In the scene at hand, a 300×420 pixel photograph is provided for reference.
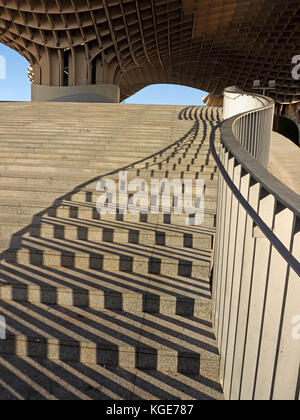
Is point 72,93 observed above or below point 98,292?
above

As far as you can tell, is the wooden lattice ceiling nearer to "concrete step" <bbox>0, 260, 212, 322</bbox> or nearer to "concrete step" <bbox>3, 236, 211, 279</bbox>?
"concrete step" <bbox>3, 236, 211, 279</bbox>

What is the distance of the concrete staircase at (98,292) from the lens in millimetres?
2793

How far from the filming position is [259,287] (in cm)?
182

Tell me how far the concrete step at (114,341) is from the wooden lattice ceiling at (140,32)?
31.9 meters

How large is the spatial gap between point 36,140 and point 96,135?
1477 mm

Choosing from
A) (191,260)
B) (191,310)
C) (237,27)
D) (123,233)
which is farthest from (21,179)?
(237,27)

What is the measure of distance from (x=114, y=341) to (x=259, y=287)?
5.01ft

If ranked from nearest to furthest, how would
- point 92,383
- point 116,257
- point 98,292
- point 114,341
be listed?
point 92,383 < point 114,341 < point 98,292 < point 116,257

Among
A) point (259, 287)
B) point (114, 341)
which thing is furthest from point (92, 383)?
point (259, 287)

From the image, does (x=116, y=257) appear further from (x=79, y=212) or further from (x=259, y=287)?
(x=259, y=287)

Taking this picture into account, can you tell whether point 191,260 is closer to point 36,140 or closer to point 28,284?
point 28,284

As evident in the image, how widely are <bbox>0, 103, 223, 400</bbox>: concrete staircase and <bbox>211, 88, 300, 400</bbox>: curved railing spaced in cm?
49

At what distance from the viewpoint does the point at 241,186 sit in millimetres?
2266

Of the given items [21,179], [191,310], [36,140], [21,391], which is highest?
[36,140]
